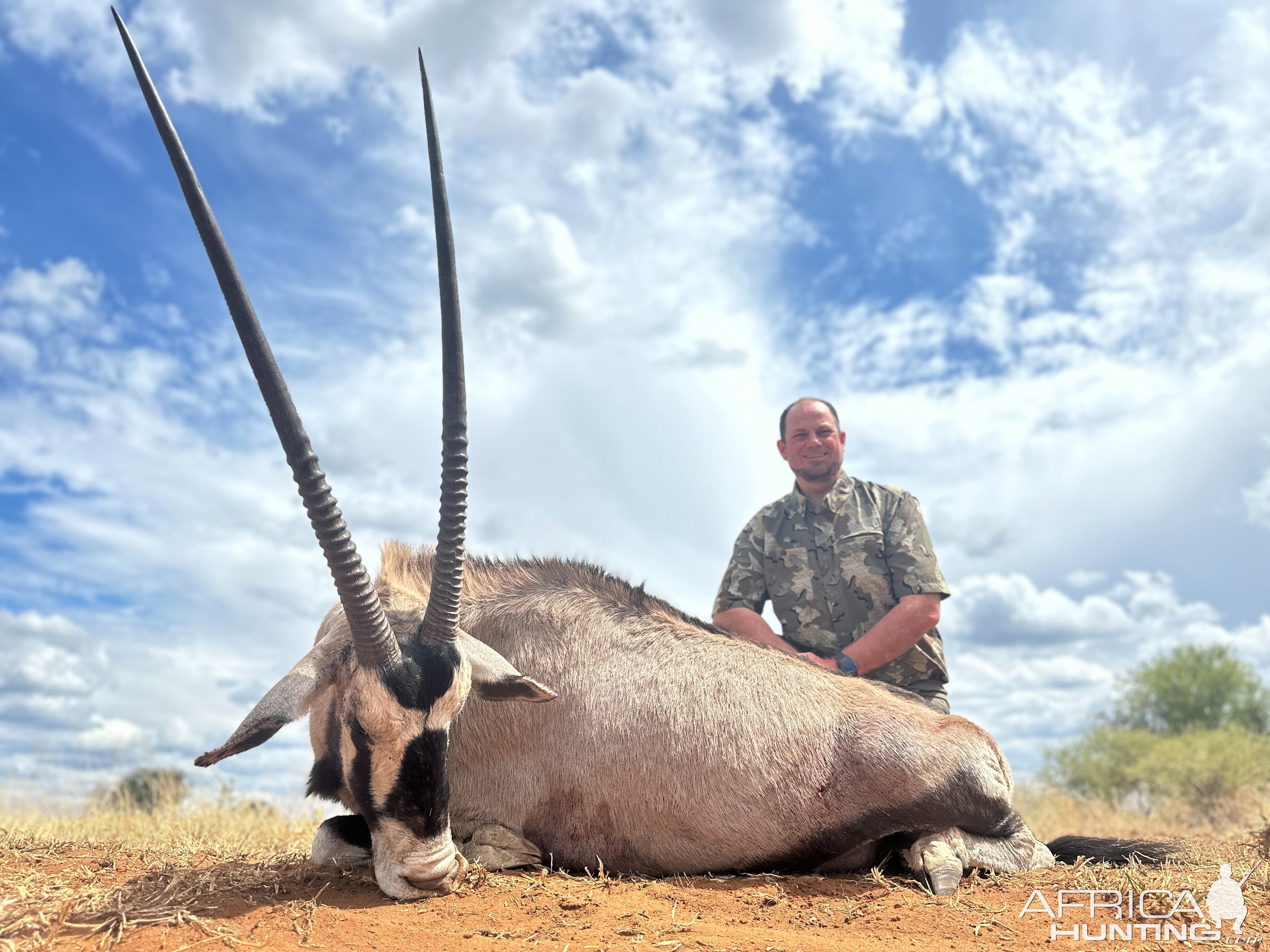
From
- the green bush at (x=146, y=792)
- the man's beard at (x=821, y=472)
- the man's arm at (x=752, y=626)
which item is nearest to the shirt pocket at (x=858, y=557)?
the man's beard at (x=821, y=472)

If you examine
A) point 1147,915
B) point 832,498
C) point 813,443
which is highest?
point 813,443

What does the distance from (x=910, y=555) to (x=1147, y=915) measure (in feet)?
12.3

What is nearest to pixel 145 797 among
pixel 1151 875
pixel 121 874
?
pixel 121 874

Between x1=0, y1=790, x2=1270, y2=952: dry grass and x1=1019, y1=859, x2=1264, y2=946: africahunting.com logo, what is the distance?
5.4 inches

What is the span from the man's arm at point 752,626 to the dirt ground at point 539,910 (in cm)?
222

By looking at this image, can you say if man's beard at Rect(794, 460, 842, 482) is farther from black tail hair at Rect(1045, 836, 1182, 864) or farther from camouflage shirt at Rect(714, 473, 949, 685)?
black tail hair at Rect(1045, 836, 1182, 864)

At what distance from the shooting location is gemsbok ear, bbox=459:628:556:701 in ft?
16.1

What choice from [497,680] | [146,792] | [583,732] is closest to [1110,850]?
[583,732]

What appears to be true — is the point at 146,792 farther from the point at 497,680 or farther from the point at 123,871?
the point at 497,680

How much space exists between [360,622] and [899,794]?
302 cm

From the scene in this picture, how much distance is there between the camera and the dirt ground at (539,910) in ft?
12.5

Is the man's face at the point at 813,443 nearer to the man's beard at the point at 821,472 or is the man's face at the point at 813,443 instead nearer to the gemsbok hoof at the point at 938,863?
the man's beard at the point at 821,472

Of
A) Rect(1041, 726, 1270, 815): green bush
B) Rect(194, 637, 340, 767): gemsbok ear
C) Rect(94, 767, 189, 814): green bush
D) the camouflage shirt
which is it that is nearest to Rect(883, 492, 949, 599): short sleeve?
the camouflage shirt

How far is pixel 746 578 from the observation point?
882 cm
